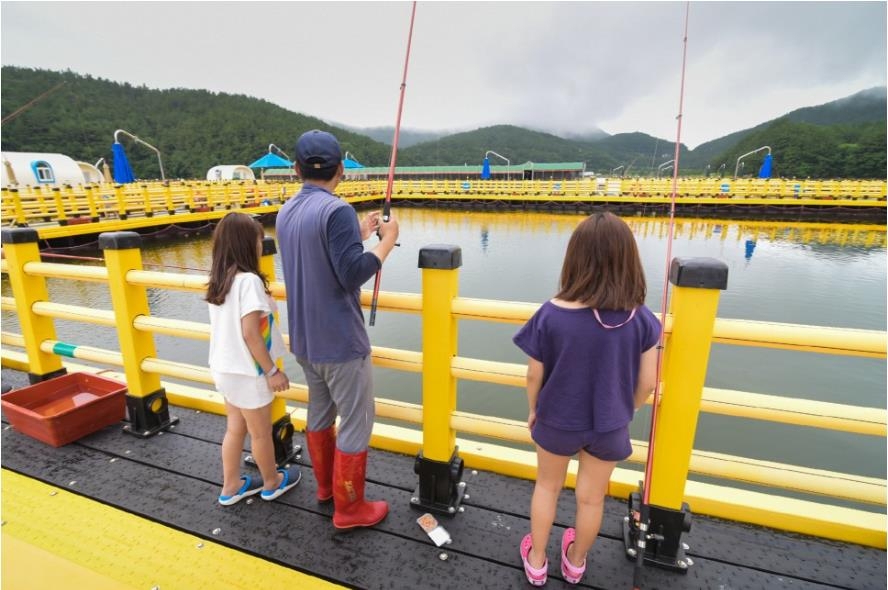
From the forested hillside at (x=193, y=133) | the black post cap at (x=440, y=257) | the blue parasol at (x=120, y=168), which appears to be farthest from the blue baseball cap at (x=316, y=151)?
the forested hillside at (x=193, y=133)

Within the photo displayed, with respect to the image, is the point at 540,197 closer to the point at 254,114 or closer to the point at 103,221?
the point at 103,221

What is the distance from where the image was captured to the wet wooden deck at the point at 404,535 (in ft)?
5.08

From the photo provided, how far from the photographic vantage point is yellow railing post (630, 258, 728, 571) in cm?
136

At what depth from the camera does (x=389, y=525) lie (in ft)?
5.90

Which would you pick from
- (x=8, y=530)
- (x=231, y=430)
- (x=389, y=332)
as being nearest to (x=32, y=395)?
(x=8, y=530)

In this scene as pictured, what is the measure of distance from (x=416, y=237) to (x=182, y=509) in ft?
42.0

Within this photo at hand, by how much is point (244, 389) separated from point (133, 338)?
1.01m

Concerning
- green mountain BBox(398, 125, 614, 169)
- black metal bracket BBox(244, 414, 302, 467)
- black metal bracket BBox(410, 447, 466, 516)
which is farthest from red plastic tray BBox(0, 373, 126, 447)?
green mountain BBox(398, 125, 614, 169)

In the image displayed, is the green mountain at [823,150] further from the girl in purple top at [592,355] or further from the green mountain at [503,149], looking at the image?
the girl in purple top at [592,355]

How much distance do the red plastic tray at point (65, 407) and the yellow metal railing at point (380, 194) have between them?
11473 mm

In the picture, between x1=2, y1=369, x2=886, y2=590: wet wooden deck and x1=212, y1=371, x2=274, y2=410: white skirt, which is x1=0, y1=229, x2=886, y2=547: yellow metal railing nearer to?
x1=2, y1=369, x2=886, y2=590: wet wooden deck

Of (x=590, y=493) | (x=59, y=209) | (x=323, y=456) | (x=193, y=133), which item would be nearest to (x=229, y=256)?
(x=323, y=456)

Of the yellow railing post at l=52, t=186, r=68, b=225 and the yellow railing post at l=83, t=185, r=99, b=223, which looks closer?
the yellow railing post at l=52, t=186, r=68, b=225

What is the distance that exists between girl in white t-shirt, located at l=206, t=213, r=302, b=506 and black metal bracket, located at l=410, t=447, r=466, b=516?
69cm
